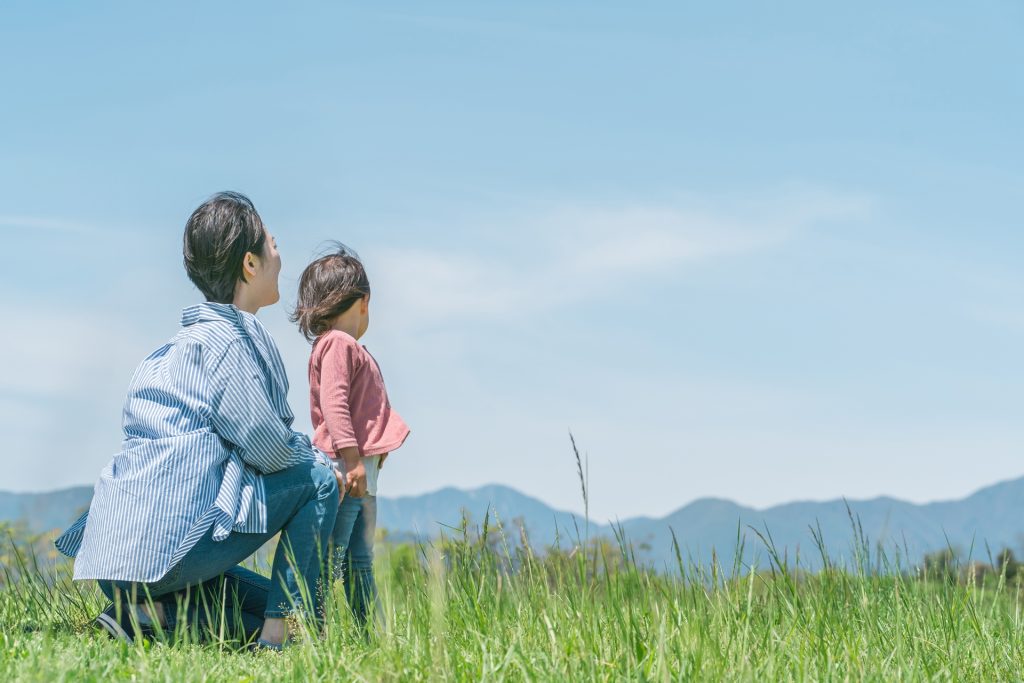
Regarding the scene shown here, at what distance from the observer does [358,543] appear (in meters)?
4.46

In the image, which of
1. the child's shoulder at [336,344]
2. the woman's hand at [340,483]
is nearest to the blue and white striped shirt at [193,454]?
the woman's hand at [340,483]

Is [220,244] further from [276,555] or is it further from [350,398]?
[276,555]

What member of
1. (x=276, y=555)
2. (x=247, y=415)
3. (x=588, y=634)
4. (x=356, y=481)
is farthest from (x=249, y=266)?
(x=588, y=634)

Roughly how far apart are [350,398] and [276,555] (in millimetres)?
943

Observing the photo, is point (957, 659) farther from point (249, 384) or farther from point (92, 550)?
point (92, 550)

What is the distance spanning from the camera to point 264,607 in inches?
157

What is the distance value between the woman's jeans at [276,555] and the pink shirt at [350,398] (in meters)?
0.55

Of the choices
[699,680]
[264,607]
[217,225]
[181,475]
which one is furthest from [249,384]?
[699,680]

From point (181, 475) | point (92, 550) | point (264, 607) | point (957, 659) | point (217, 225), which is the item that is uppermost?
point (217, 225)

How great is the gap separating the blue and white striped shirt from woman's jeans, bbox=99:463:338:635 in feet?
0.18

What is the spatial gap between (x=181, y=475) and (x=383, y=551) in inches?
38.5

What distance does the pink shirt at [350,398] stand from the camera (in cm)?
433

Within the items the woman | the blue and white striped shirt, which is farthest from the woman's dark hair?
the blue and white striped shirt

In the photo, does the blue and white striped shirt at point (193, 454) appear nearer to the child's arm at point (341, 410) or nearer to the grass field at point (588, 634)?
the grass field at point (588, 634)
